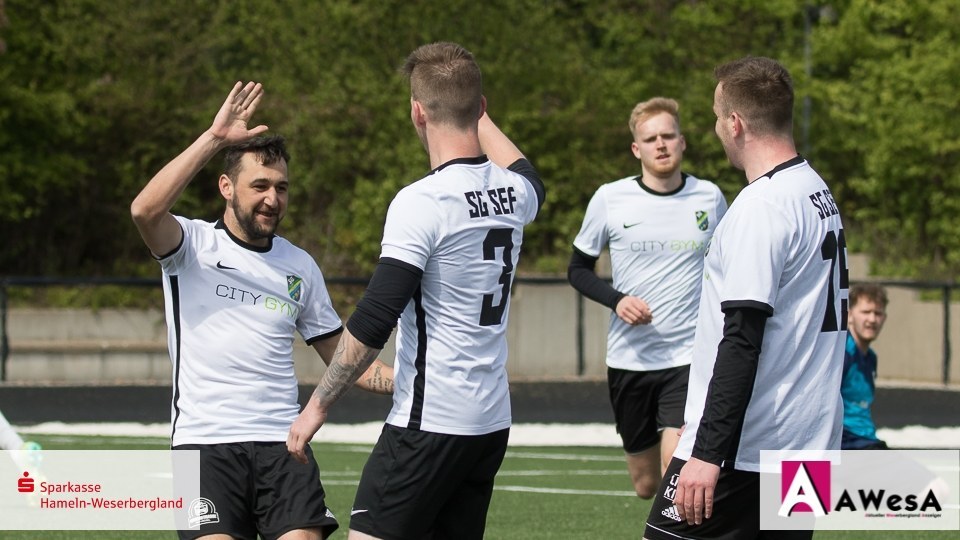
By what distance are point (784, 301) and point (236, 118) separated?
2.29 m

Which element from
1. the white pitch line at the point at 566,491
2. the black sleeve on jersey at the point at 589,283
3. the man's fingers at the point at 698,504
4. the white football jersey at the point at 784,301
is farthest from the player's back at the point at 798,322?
the white pitch line at the point at 566,491

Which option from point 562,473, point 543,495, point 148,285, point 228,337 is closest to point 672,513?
point 228,337

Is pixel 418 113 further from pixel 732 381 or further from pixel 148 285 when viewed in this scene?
pixel 148 285

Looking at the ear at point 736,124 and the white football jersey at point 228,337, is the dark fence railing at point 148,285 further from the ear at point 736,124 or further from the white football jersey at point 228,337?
the ear at point 736,124

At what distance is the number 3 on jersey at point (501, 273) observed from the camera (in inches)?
187

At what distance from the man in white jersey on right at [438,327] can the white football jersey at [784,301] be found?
2.35 ft

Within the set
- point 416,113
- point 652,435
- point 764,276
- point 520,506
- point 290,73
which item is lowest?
point 520,506

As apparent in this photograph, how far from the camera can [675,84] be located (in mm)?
27094

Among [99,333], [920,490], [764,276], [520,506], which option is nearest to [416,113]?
[764,276]

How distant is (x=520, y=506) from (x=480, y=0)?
15872 mm

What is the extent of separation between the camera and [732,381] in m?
4.33

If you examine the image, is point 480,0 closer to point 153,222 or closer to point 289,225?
point 289,225

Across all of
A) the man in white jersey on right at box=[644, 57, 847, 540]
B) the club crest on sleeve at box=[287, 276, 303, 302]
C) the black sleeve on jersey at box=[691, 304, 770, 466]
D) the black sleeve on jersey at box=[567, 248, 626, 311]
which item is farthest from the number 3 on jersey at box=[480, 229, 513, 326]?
the black sleeve on jersey at box=[567, 248, 626, 311]

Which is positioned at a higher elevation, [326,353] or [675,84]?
[675,84]
